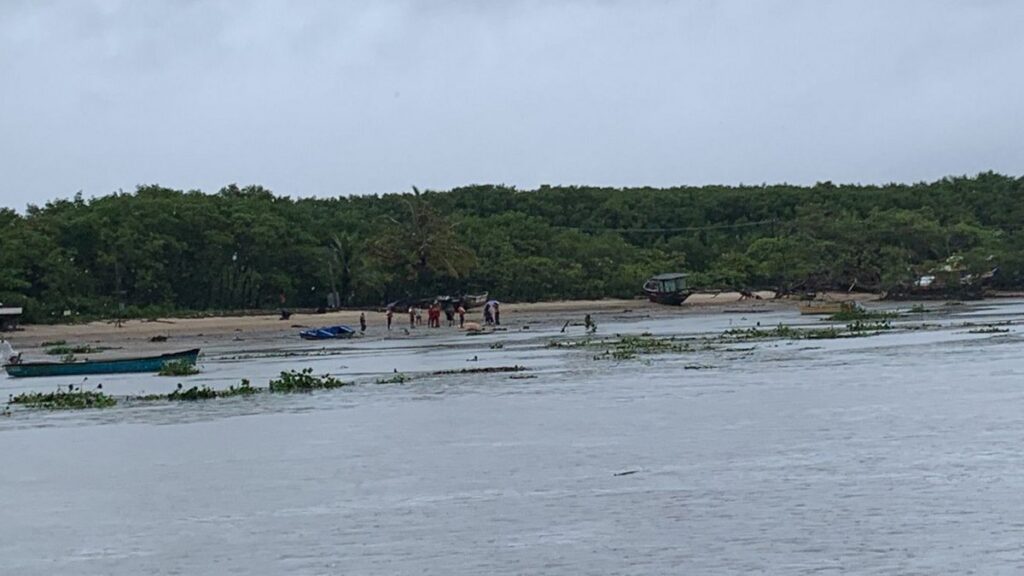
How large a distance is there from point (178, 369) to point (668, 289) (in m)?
51.1

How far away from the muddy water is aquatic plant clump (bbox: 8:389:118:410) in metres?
1.04

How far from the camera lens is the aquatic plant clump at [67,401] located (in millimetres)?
32344

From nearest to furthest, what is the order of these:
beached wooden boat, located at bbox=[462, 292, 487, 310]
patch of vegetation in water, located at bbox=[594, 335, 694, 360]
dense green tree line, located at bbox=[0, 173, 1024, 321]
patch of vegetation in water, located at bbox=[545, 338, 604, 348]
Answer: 1. patch of vegetation in water, located at bbox=[594, 335, 694, 360]
2. patch of vegetation in water, located at bbox=[545, 338, 604, 348]
3. dense green tree line, located at bbox=[0, 173, 1024, 321]
4. beached wooden boat, located at bbox=[462, 292, 487, 310]

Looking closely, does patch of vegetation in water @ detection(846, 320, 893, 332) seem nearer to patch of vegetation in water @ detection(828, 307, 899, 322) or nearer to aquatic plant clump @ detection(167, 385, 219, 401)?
patch of vegetation in water @ detection(828, 307, 899, 322)

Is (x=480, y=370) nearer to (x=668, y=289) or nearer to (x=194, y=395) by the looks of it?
(x=194, y=395)

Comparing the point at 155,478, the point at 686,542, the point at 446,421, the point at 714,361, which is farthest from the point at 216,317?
the point at 686,542

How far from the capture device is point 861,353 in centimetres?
4162

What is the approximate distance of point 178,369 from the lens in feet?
132

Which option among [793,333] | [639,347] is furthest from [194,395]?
[793,333]

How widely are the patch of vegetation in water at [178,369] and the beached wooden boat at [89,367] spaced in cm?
11

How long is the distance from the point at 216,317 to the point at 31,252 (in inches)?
375

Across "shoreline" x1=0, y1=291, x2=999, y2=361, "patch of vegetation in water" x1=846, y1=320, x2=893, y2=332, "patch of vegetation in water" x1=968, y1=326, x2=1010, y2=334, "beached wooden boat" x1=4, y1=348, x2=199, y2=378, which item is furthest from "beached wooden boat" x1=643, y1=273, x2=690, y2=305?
"beached wooden boat" x1=4, y1=348, x2=199, y2=378

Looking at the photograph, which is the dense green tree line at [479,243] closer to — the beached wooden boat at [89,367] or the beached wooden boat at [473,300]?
the beached wooden boat at [473,300]

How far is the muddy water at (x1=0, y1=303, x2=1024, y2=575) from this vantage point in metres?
15.8
